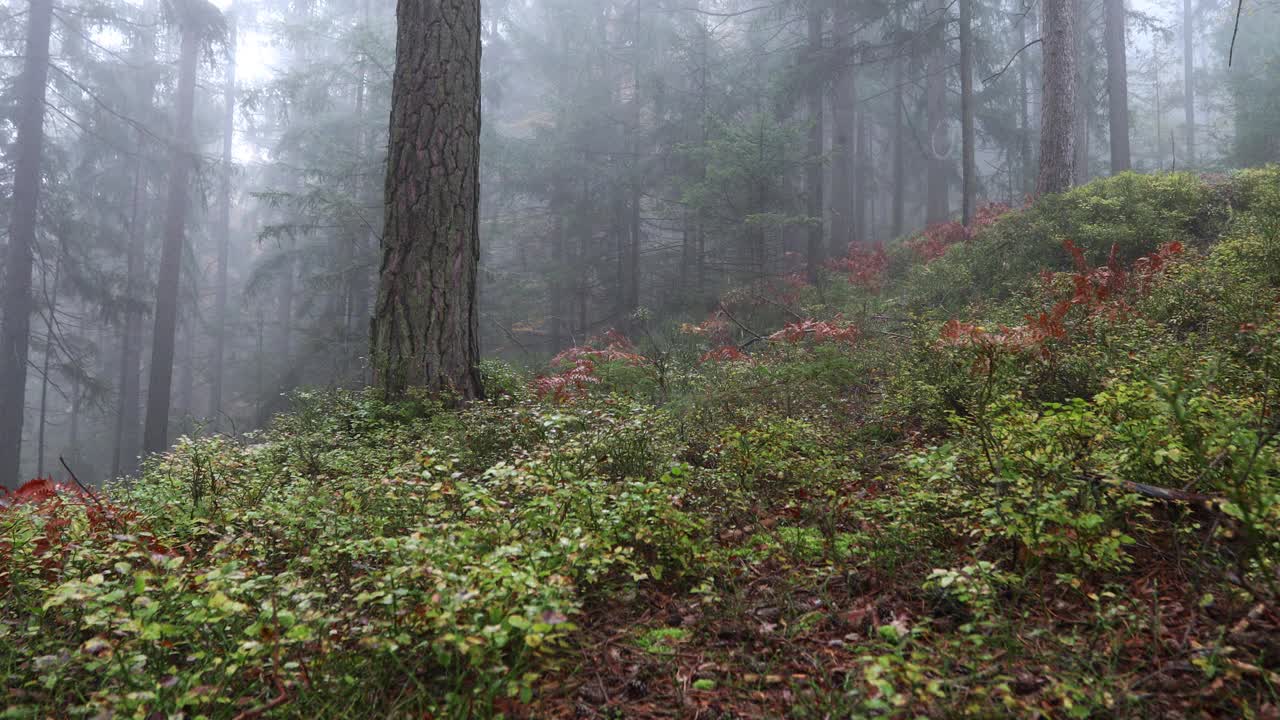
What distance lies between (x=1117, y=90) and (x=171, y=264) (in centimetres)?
2699

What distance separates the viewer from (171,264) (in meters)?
19.4

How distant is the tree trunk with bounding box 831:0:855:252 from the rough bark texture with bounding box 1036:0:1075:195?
17.4ft

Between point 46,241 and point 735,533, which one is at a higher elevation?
A: point 46,241

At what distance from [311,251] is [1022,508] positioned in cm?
2008

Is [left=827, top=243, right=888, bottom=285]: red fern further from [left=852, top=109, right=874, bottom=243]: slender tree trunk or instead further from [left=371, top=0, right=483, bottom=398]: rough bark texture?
[left=371, top=0, right=483, bottom=398]: rough bark texture

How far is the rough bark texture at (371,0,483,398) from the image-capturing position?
Result: 5.81 m

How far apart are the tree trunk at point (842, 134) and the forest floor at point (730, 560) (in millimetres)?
11822

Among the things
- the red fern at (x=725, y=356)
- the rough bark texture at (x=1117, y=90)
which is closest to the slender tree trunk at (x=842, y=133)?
the rough bark texture at (x=1117, y=90)

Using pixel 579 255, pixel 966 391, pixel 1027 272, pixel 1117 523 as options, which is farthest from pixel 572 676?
pixel 579 255

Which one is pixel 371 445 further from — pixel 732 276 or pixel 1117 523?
pixel 732 276

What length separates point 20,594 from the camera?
8.24ft

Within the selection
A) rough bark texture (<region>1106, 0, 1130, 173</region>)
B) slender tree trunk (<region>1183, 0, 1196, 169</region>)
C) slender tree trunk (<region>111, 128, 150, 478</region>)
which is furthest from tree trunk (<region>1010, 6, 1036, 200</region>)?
slender tree trunk (<region>111, 128, 150, 478</region>)

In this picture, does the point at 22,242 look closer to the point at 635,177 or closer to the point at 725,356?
the point at 635,177

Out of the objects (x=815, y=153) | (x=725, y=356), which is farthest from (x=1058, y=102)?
(x=725, y=356)
